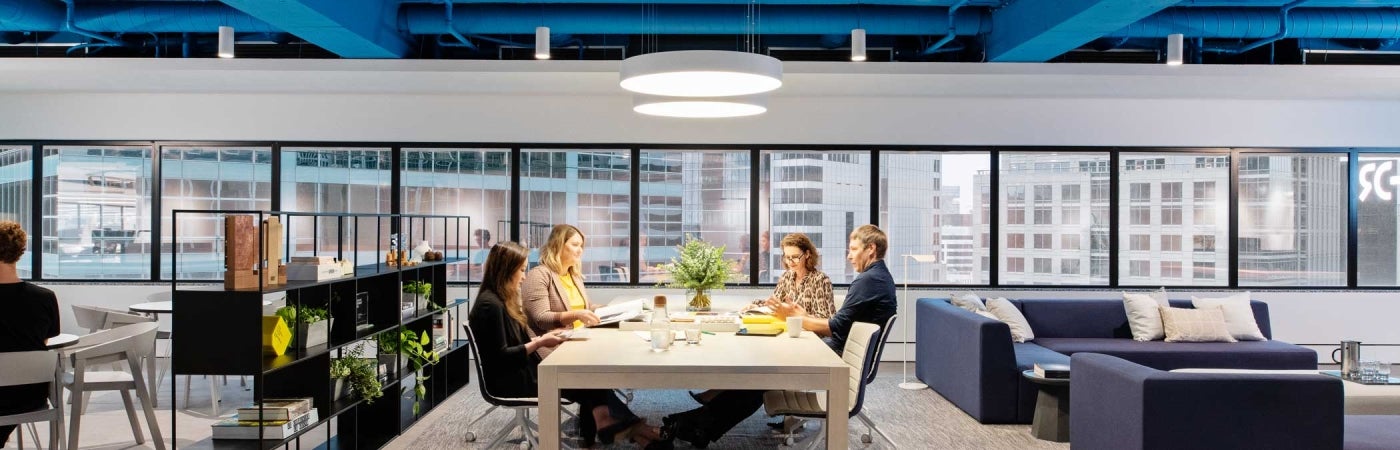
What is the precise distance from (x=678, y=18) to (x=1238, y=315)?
15.6 feet

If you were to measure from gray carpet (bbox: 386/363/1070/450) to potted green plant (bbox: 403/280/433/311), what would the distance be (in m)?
0.72

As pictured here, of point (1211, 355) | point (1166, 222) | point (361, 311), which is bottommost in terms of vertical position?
point (1211, 355)

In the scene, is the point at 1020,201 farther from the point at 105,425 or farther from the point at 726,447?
the point at 105,425

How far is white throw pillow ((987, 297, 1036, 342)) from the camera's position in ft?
21.3

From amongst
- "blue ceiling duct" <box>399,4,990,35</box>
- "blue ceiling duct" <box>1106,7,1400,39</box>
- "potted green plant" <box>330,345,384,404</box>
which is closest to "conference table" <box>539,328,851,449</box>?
"potted green plant" <box>330,345,384,404</box>

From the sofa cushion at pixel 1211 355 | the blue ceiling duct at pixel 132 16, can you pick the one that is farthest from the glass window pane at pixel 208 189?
the sofa cushion at pixel 1211 355

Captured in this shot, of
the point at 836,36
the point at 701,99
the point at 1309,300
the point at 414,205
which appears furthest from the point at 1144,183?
the point at 414,205

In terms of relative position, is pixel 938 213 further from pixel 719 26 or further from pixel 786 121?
pixel 719 26

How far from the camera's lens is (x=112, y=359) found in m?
4.75

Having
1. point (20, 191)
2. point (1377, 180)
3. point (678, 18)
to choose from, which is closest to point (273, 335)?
point (678, 18)

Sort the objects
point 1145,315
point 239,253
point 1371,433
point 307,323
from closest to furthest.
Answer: point 239,253 < point 1371,433 < point 307,323 < point 1145,315

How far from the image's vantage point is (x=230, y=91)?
7.75m

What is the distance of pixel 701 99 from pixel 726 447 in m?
1.89

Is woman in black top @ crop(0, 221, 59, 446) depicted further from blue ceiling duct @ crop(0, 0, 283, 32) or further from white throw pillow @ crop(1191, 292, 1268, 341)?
white throw pillow @ crop(1191, 292, 1268, 341)
